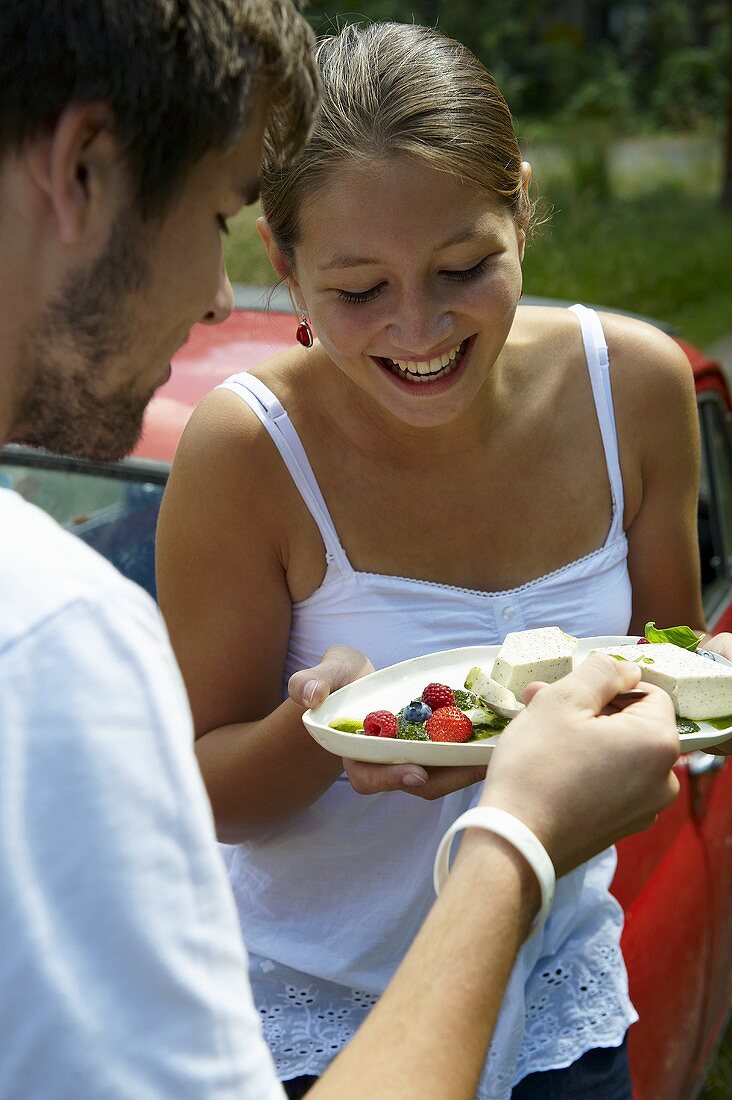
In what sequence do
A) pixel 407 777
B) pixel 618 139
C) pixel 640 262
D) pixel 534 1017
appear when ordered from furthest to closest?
pixel 618 139, pixel 640 262, pixel 534 1017, pixel 407 777

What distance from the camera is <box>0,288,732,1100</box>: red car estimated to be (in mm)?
2414

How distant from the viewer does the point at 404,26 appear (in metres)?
2.06

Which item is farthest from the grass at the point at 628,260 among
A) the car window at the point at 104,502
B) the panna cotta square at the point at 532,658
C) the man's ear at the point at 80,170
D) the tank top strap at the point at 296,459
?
the man's ear at the point at 80,170

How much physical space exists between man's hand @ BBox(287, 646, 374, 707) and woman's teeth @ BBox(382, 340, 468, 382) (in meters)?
0.46

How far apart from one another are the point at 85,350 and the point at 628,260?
11489mm

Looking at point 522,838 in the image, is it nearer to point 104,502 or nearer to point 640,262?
point 104,502

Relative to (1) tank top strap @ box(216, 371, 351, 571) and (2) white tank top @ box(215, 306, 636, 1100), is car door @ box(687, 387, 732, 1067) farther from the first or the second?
(1) tank top strap @ box(216, 371, 351, 571)

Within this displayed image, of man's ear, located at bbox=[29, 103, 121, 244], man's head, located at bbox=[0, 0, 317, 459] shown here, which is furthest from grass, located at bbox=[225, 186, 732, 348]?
man's ear, located at bbox=[29, 103, 121, 244]

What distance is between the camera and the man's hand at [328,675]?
1788 mm

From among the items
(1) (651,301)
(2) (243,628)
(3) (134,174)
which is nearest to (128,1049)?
(3) (134,174)

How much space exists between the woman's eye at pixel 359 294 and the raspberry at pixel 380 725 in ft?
2.14

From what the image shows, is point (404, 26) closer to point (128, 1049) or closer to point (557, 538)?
point (557, 538)

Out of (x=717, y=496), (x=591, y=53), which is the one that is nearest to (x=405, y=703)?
(x=717, y=496)

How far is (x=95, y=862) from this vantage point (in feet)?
2.78
